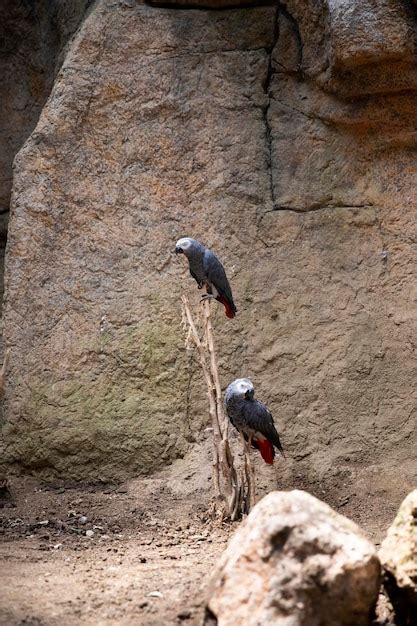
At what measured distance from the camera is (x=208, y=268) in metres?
5.55

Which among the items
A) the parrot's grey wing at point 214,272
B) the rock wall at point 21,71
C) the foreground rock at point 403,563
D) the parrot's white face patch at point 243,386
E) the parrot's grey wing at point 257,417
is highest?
the rock wall at point 21,71

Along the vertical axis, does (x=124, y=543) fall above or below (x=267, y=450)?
below

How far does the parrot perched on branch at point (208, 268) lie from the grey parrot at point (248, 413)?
0.59m

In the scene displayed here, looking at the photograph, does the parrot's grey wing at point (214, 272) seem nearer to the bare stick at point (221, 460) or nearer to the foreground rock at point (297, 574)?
the bare stick at point (221, 460)

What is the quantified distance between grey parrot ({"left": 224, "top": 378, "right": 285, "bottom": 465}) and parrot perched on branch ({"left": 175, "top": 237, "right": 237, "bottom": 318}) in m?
0.59

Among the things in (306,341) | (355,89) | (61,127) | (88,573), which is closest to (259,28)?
(355,89)

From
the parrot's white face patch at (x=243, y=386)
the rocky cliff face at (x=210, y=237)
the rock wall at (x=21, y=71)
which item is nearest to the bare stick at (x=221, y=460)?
the parrot's white face patch at (x=243, y=386)

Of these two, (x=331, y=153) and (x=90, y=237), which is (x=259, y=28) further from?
(x=90, y=237)

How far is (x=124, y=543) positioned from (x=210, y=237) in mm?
2196

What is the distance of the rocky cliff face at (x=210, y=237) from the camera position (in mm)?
6066

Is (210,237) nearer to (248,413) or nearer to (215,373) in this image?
(215,373)

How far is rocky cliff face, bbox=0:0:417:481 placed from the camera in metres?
6.07

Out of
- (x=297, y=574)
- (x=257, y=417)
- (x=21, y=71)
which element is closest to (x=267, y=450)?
(x=257, y=417)

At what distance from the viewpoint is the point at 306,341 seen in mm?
6148
